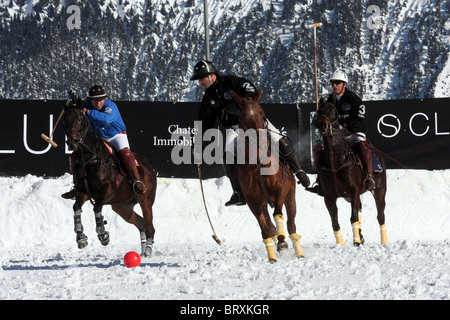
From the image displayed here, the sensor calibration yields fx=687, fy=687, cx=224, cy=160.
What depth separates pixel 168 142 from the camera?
1789cm

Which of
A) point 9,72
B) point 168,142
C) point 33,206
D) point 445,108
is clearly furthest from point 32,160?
point 9,72

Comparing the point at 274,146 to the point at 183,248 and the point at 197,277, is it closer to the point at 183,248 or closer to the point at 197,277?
the point at 197,277

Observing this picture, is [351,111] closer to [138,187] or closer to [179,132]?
[138,187]

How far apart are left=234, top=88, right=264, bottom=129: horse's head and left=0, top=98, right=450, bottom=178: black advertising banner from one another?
317 inches

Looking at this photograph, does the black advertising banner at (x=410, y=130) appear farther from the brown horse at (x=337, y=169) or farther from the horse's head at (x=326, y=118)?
the horse's head at (x=326, y=118)

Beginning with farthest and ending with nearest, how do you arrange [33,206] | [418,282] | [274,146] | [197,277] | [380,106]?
[380,106], [33,206], [274,146], [197,277], [418,282]

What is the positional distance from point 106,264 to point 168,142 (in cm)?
732

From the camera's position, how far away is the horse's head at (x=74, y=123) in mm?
10516

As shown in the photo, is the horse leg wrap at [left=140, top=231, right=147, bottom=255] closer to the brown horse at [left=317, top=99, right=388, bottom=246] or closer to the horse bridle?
the brown horse at [left=317, top=99, right=388, bottom=246]

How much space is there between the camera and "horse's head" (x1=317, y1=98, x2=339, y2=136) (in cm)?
1146

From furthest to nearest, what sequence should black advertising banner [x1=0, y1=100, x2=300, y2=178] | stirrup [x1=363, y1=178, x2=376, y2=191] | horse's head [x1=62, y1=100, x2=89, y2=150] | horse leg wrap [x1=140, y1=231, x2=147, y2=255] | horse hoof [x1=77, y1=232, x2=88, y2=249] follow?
1. black advertising banner [x1=0, y1=100, x2=300, y2=178]
2. horse leg wrap [x1=140, y1=231, x2=147, y2=255]
3. stirrup [x1=363, y1=178, x2=376, y2=191]
4. horse's head [x1=62, y1=100, x2=89, y2=150]
5. horse hoof [x1=77, y1=232, x2=88, y2=249]

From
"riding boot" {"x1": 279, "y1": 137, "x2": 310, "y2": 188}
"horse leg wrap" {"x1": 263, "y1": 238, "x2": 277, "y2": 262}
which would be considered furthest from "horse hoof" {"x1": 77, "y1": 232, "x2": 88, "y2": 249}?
"riding boot" {"x1": 279, "y1": 137, "x2": 310, "y2": 188}

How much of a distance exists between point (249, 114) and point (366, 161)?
12.1 feet

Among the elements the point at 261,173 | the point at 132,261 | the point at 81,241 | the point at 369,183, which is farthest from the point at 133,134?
the point at 261,173
